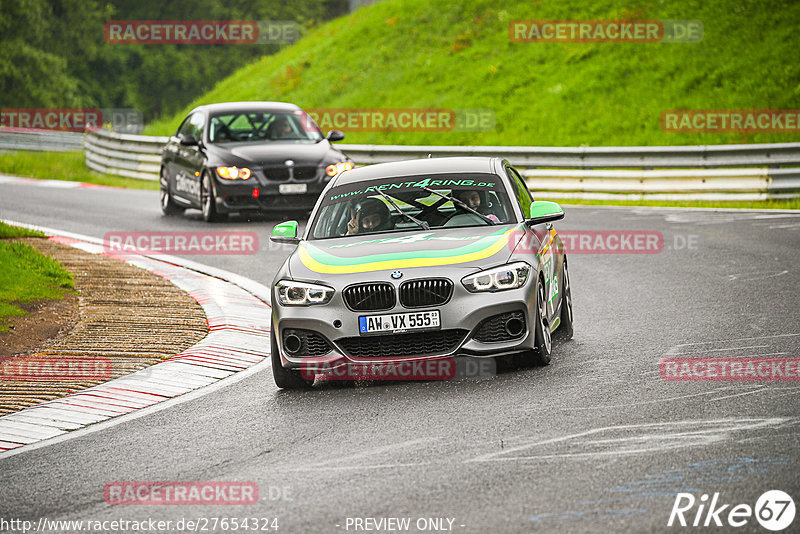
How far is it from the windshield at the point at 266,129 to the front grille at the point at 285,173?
135cm

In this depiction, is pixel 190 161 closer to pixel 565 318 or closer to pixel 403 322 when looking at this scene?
pixel 565 318

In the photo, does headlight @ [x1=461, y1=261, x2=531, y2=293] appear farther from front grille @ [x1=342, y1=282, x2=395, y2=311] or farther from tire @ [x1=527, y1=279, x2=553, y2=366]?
front grille @ [x1=342, y1=282, x2=395, y2=311]

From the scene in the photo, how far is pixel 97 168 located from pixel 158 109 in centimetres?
4573

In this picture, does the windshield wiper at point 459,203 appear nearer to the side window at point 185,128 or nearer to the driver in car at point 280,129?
the driver in car at point 280,129

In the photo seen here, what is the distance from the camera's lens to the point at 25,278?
1218 centimetres

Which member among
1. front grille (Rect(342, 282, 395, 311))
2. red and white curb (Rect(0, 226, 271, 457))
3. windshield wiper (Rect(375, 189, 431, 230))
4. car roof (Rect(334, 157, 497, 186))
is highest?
car roof (Rect(334, 157, 497, 186))

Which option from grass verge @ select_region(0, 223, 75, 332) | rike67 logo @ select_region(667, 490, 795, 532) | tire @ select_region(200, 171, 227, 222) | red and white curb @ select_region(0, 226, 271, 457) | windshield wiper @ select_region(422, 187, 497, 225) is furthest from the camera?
tire @ select_region(200, 171, 227, 222)

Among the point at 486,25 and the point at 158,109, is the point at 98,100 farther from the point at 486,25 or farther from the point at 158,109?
the point at 486,25

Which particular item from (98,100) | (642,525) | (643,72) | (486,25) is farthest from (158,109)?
(642,525)

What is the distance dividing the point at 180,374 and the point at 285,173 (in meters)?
9.08

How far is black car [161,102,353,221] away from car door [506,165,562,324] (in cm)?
793

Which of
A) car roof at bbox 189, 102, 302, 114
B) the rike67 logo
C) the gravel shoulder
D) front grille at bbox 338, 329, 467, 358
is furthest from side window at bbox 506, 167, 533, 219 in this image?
car roof at bbox 189, 102, 302, 114

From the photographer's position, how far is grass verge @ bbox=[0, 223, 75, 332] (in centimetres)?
1124

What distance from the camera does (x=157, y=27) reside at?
81.6 m
